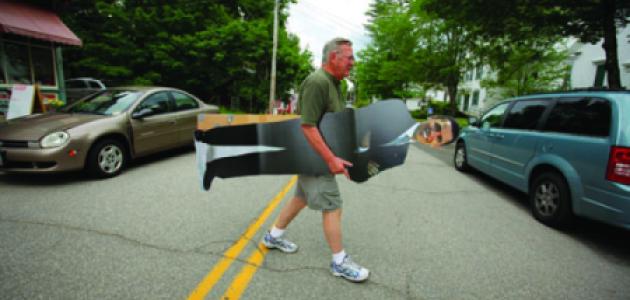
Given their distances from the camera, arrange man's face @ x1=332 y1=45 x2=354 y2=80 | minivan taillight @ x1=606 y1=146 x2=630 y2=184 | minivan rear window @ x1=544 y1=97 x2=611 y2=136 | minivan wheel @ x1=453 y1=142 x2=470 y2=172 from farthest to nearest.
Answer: minivan wheel @ x1=453 y1=142 x2=470 y2=172, minivan rear window @ x1=544 y1=97 x2=611 y2=136, minivan taillight @ x1=606 y1=146 x2=630 y2=184, man's face @ x1=332 y1=45 x2=354 y2=80

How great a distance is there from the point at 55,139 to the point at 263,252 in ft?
12.7

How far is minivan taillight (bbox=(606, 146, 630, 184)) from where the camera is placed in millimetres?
2963

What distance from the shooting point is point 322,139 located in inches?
86.7

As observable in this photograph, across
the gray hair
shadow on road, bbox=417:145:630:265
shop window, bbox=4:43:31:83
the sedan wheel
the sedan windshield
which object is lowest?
shadow on road, bbox=417:145:630:265

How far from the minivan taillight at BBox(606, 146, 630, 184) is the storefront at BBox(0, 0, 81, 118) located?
1326 centimetres

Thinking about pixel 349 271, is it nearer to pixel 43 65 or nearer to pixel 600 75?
pixel 43 65

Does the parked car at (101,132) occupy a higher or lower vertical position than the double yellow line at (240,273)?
higher

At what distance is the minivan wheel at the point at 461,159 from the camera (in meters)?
6.73

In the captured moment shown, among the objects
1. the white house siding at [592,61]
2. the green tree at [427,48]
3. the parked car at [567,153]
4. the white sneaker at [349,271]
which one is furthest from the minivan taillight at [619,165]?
the green tree at [427,48]

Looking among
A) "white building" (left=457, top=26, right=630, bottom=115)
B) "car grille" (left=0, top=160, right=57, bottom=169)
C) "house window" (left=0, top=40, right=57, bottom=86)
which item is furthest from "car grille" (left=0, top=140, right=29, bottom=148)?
"white building" (left=457, top=26, right=630, bottom=115)

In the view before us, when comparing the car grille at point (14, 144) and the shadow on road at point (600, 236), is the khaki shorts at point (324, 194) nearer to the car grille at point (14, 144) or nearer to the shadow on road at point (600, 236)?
the shadow on road at point (600, 236)

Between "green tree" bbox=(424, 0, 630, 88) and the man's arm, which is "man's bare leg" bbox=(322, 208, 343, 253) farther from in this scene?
"green tree" bbox=(424, 0, 630, 88)

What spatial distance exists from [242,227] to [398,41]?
20.8 meters

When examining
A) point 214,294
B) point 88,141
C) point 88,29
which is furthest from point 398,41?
point 214,294
